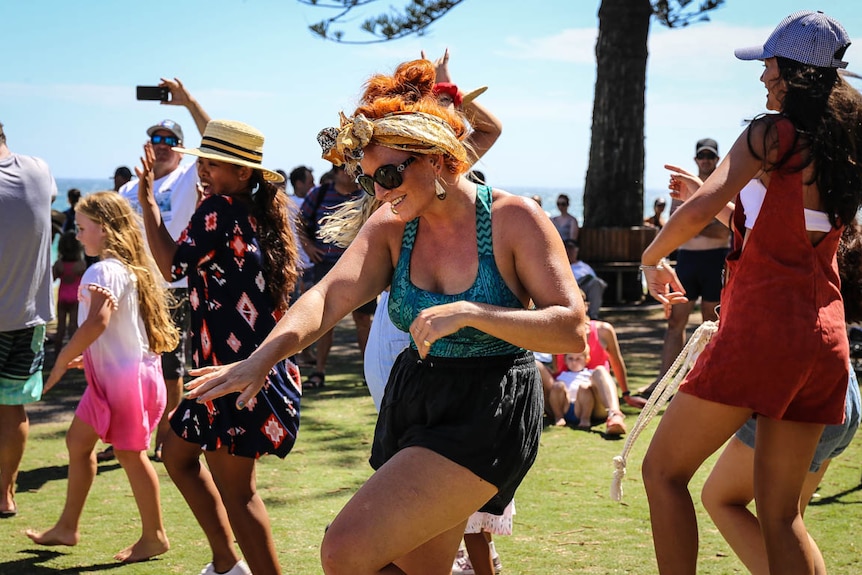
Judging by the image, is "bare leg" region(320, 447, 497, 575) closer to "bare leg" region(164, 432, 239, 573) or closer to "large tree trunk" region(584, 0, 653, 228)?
"bare leg" region(164, 432, 239, 573)

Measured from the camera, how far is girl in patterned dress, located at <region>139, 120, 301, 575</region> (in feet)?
13.6

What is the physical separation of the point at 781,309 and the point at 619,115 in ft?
42.3

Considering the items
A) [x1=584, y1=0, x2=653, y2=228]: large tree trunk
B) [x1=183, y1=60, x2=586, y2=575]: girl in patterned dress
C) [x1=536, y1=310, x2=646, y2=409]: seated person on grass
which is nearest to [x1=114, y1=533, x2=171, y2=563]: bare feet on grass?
[x1=183, y1=60, x2=586, y2=575]: girl in patterned dress

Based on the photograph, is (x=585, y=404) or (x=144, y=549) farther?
(x=585, y=404)

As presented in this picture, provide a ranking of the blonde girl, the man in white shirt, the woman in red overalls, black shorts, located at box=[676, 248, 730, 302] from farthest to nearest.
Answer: black shorts, located at box=[676, 248, 730, 302], the man in white shirt, the blonde girl, the woman in red overalls

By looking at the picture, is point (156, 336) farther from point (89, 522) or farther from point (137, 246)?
point (89, 522)

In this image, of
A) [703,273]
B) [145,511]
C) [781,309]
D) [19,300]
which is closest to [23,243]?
[19,300]

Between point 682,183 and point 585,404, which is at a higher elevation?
point 682,183

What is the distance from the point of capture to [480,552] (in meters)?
4.09

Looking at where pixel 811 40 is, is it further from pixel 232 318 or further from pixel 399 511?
pixel 232 318

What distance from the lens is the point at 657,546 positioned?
3.38 meters

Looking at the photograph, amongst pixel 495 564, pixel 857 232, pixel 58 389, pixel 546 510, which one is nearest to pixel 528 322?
pixel 857 232

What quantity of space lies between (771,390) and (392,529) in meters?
1.28

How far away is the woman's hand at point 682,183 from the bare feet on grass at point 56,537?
3311mm
